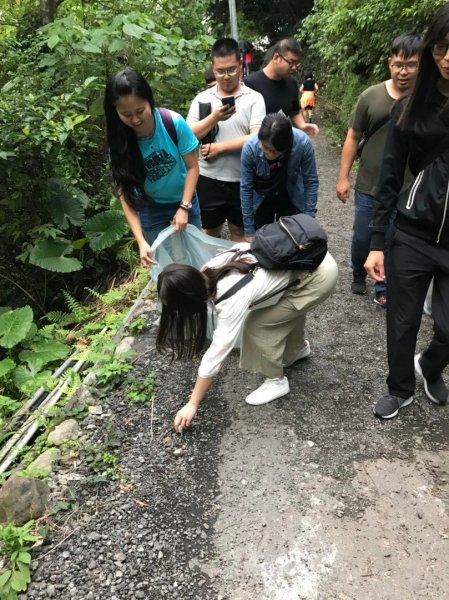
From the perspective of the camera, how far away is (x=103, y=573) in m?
1.89

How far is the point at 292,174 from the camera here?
2.93 meters

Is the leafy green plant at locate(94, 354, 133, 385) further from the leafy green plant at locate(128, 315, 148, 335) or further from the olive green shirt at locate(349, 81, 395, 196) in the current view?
the olive green shirt at locate(349, 81, 395, 196)

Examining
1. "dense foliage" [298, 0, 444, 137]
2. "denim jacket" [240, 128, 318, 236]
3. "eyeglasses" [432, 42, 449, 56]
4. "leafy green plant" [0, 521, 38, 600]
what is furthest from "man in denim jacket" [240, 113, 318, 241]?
"dense foliage" [298, 0, 444, 137]

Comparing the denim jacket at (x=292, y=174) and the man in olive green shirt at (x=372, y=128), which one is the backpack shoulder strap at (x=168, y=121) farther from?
the man in olive green shirt at (x=372, y=128)

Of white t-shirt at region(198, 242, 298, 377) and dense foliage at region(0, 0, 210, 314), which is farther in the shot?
dense foliage at region(0, 0, 210, 314)

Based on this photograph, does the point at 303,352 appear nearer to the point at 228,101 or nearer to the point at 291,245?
the point at 291,245

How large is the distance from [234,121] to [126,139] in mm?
1055

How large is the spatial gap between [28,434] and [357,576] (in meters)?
2.04

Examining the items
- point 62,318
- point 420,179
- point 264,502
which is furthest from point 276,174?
point 62,318

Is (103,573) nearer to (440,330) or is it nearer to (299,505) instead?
(299,505)

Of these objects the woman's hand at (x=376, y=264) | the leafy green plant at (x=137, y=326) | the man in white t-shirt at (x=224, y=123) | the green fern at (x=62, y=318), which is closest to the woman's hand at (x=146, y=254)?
the leafy green plant at (x=137, y=326)

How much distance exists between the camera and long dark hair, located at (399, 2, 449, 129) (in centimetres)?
182

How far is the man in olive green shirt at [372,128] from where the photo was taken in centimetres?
285

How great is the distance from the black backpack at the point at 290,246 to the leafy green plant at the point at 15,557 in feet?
4.92
